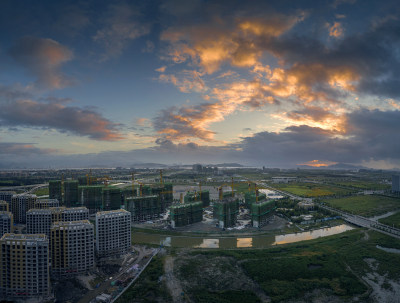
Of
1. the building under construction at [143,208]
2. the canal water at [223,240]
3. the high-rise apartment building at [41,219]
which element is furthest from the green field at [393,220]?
the high-rise apartment building at [41,219]

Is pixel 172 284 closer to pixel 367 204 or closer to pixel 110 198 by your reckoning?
pixel 110 198

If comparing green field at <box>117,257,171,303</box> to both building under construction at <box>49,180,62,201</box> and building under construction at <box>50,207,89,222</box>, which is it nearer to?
building under construction at <box>50,207,89,222</box>

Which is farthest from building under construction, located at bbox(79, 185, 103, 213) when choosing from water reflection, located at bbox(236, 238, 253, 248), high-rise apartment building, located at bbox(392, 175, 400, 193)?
high-rise apartment building, located at bbox(392, 175, 400, 193)

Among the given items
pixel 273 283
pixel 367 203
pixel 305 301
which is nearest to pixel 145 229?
pixel 273 283

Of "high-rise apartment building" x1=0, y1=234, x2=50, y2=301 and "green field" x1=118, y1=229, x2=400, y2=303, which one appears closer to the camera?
"high-rise apartment building" x1=0, y1=234, x2=50, y2=301

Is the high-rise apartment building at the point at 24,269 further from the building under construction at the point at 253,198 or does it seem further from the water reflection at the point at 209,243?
the building under construction at the point at 253,198

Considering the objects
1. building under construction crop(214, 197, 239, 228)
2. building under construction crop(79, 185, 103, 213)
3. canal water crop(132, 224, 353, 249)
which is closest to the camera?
canal water crop(132, 224, 353, 249)

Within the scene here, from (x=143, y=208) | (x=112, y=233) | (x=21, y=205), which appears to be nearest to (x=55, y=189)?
(x=21, y=205)
